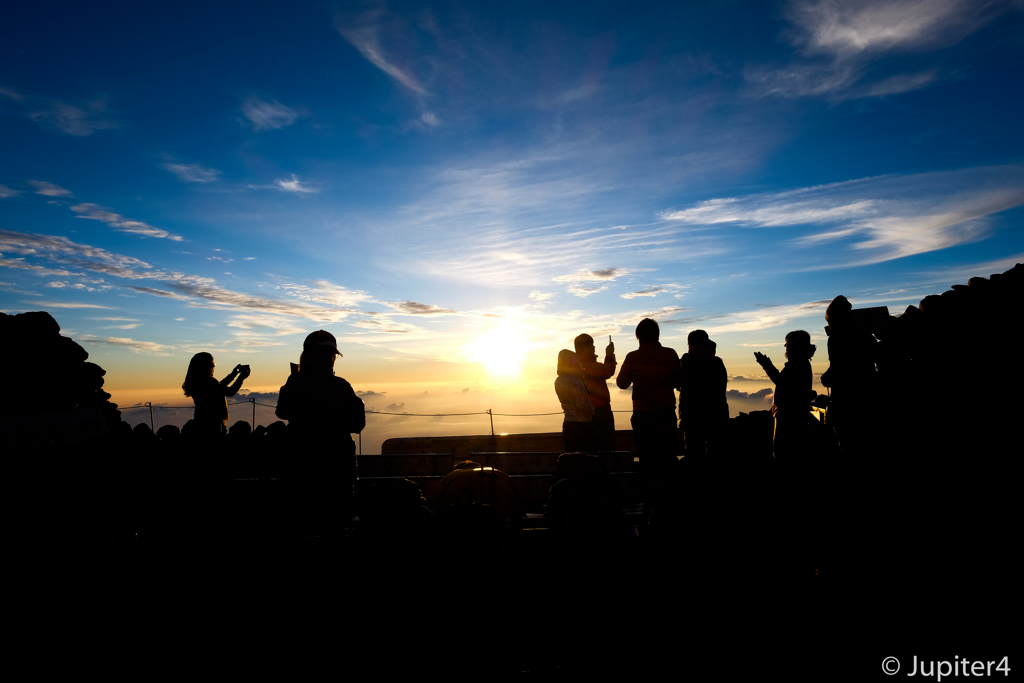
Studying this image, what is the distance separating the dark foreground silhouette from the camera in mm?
4578

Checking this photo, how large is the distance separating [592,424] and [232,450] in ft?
24.4

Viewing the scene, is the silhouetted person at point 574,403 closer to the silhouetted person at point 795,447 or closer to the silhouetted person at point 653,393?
the silhouetted person at point 653,393

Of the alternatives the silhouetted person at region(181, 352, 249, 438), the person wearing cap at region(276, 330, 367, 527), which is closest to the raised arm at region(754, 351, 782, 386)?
the person wearing cap at region(276, 330, 367, 527)

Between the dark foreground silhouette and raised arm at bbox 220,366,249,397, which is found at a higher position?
raised arm at bbox 220,366,249,397

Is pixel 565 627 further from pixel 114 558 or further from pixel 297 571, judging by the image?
pixel 114 558

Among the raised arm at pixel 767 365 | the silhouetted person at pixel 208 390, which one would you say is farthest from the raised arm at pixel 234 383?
the raised arm at pixel 767 365

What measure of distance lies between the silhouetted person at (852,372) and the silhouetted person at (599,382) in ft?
8.83

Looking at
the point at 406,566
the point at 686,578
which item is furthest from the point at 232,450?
the point at 686,578

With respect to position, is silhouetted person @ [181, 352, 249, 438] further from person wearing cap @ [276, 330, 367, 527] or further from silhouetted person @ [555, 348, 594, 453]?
silhouetted person @ [555, 348, 594, 453]

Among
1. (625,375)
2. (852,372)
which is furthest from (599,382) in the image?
(852,372)

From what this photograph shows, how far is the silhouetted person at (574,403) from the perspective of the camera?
7.14 meters

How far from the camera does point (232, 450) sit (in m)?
10.4

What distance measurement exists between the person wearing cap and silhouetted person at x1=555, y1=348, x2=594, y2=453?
2.90 m

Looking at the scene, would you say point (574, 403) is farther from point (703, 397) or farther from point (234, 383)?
point (234, 383)
